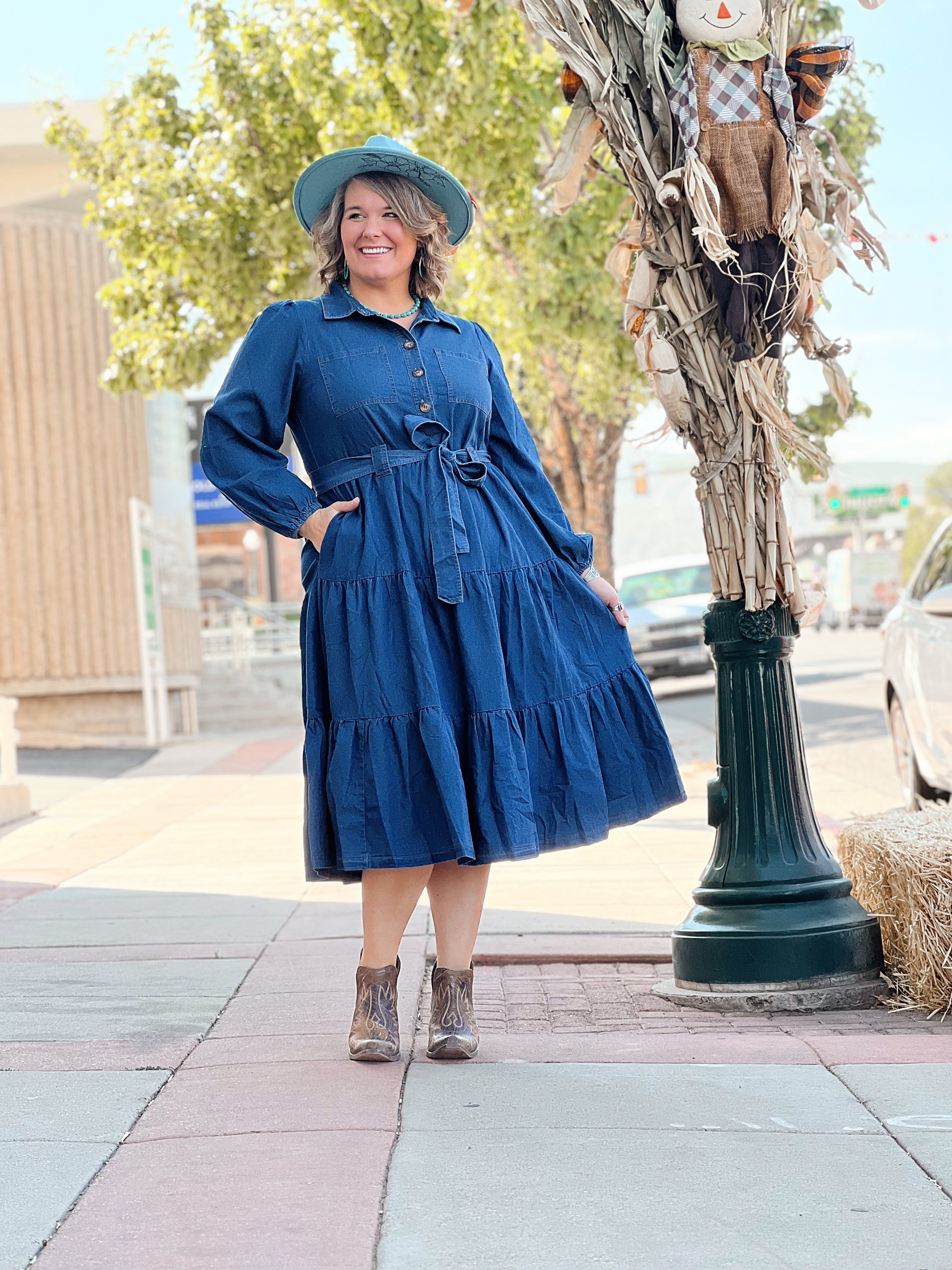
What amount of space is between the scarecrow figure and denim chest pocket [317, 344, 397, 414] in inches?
37.5

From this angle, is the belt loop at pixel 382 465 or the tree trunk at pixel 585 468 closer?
the belt loop at pixel 382 465

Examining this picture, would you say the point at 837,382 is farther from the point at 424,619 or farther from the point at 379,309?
the point at 424,619

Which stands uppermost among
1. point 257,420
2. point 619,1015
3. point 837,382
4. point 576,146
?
point 576,146

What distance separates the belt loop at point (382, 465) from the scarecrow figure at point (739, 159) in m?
1.05

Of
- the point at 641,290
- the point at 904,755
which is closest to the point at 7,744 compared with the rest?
the point at 904,755

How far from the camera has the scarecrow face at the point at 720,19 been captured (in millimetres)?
3568

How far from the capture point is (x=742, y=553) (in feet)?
12.3

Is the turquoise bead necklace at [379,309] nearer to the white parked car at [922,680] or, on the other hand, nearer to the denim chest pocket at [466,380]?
the denim chest pocket at [466,380]

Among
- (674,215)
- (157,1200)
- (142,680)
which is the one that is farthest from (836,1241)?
(142,680)

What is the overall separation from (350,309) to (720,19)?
1270 mm

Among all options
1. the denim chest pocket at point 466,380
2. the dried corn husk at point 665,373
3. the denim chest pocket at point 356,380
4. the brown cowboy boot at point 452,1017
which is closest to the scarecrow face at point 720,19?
the dried corn husk at point 665,373

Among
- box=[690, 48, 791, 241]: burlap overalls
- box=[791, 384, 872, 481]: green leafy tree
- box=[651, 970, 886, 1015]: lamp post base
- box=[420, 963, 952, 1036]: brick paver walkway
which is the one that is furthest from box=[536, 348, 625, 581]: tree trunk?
box=[651, 970, 886, 1015]: lamp post base

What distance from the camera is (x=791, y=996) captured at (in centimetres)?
358

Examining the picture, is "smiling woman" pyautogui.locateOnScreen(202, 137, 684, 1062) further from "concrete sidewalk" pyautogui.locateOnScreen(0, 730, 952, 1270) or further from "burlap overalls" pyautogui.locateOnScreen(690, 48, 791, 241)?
"burlap overalls" pyautogui.locateOnScreen(690, 48, 791, 241)
